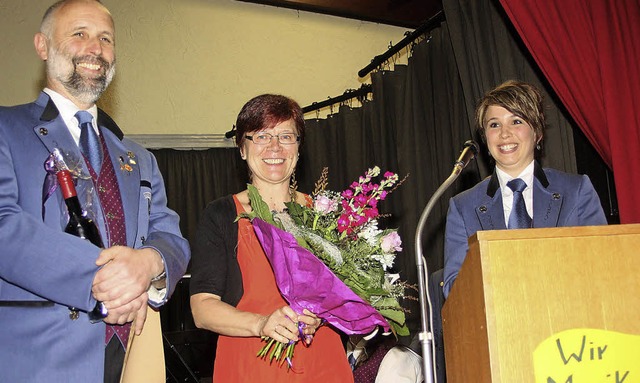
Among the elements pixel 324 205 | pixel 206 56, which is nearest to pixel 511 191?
pixel 324 205

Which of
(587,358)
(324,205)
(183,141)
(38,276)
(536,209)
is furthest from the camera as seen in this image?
(183,141)

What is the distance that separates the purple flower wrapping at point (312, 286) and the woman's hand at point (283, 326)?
2cm

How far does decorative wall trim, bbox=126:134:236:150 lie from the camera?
21.7 ft

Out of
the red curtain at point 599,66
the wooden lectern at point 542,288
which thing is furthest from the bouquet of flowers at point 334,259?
the red curtain at point 599,66

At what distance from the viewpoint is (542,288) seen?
1.43 meters

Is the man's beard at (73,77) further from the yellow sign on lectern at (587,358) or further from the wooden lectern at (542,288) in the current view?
the yellow sign on lectern at (587,358)

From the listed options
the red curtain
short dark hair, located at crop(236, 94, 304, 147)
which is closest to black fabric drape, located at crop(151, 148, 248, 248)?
the red curtain

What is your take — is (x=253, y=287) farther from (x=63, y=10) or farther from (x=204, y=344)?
(x=204, y=344)

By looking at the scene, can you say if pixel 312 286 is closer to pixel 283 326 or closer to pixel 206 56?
pixel 283 326

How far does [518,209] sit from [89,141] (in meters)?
1.52

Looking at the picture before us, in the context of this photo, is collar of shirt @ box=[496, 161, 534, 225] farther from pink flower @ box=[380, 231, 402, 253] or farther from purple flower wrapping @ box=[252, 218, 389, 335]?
purple flower wrapping @ box=[252, 218, 389, 335]

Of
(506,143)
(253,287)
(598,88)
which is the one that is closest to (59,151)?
(253,287)

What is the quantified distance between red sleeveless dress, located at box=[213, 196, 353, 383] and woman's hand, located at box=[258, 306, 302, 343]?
0.20 metres

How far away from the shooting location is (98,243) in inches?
66.3
